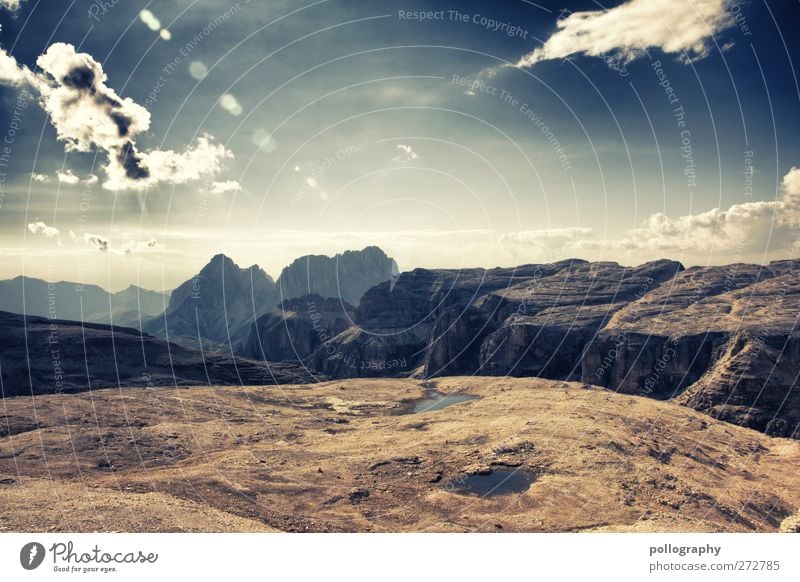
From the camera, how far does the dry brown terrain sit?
31859 millimetres

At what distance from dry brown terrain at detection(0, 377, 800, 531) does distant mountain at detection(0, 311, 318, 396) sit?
33553mm

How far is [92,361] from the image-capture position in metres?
113

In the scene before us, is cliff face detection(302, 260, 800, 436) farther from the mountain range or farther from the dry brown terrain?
the dry brown terrain

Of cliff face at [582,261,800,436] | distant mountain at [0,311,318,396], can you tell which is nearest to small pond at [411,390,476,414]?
cliff face at [582,261,800,436]

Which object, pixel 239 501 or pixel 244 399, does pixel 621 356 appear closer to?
pixel 244 399

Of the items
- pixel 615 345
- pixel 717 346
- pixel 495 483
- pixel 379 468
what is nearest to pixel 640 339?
pixel 615 345

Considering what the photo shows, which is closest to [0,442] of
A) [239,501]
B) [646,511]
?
[239,501]

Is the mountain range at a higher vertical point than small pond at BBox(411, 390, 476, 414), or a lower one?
higher

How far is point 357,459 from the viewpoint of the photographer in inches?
1916

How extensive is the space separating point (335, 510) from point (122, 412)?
157 ft

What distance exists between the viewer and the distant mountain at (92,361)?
99062 millimetres

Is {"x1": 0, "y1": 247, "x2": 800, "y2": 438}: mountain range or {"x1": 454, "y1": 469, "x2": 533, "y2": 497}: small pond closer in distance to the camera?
{"x1": 454, "y1": 469, "x2": 533, "y2": 497}: small pond

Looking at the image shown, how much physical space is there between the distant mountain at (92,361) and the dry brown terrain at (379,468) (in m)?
33.6

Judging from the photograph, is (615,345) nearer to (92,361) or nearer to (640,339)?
(640,339)
